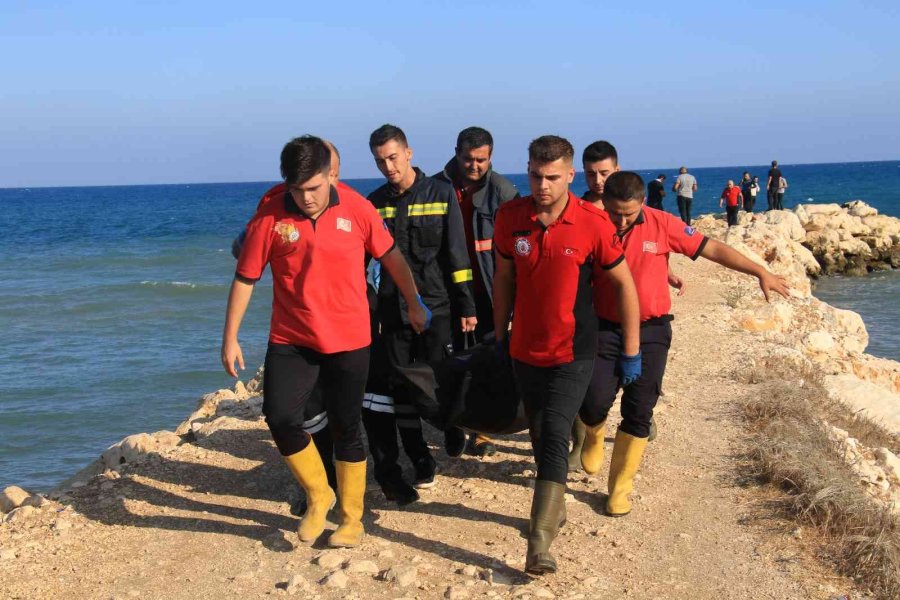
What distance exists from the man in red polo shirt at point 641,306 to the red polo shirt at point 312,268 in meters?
1.40

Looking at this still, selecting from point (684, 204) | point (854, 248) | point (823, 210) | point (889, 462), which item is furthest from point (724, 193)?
point (889, 462)

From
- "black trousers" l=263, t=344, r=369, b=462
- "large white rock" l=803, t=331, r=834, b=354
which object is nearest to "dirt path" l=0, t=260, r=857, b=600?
"black trousers" l=263, t=344, r=369, b=462

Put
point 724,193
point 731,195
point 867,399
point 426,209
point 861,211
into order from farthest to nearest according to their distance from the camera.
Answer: point 861,211, point 724,193, point 731,195, point 867,399, point 426,209

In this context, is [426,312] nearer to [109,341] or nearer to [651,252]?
[651,252]

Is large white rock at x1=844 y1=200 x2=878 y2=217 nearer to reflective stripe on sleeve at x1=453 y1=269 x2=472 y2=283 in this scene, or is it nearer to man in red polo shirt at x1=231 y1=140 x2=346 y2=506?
reflective stripe on sleeve at x1=453 y1=269 x2=472 y2=283

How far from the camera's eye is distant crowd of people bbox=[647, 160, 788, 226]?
24.0m

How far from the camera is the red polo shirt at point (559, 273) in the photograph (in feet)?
16.4

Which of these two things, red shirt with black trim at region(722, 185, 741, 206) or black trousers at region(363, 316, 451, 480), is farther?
red shirt with black trim at region(722, 185, 741, 206)

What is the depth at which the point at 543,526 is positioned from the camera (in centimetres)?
481

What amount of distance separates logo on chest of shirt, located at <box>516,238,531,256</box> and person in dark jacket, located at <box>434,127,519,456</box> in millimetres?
1479

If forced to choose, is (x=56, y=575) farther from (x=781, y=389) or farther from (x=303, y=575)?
(x=781, y=389)

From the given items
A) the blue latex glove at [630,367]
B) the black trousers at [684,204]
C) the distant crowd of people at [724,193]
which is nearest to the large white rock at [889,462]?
the blue latex glove at [630,367]

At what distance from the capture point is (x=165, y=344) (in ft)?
61.4

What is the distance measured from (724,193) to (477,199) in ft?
75.0
